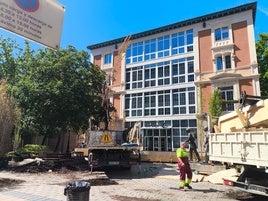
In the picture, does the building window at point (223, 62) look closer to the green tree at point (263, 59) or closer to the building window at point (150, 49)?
the green tree at point (263, 59)

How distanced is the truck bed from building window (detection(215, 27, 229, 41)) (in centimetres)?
2085

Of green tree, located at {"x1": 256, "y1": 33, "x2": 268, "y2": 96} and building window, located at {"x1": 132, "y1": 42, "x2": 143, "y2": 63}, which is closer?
green tree, located at {"x1": 256, "y1": 33, "x2": 268, "y2": 96}

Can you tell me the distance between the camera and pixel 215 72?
26000 millimetres

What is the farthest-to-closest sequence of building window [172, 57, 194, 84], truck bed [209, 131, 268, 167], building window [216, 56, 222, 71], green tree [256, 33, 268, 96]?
building window [172, 57, 194, 84] → green tree [256, 33, 268, 96] → building window [216, 56, 222, 71] → truck bed [209, 131, 268, 167]

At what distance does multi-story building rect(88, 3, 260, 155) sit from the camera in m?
25.1

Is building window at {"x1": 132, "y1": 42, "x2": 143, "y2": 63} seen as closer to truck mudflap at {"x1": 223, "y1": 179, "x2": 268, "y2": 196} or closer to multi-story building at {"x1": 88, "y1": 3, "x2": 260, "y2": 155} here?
multi-story building at {"x1": 88, "y1": 3, "x2": 260, "y2": 155}

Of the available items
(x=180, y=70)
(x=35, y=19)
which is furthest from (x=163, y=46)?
(x=35, y=19)

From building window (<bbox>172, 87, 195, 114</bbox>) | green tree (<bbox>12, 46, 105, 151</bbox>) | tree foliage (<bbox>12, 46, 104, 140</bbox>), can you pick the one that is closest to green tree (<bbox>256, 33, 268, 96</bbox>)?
building window (<bbox>172, 87, 195, 114</bbox>)

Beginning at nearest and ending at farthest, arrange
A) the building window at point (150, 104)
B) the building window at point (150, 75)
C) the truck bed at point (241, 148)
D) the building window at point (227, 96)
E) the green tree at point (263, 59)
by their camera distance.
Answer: the truck bed at point (241, 148), the building window at point (227, 96), the green tree at point (263, 59), the building window at point (150, 104), the building window at point (150, 75)

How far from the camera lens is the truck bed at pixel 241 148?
600 cm

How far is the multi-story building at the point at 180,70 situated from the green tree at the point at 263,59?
13.9 feet

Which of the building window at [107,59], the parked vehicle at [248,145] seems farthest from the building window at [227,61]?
the parked vehicle at [248,145]

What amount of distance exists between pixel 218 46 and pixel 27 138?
20456mm

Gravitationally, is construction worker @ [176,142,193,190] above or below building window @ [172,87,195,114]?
below
